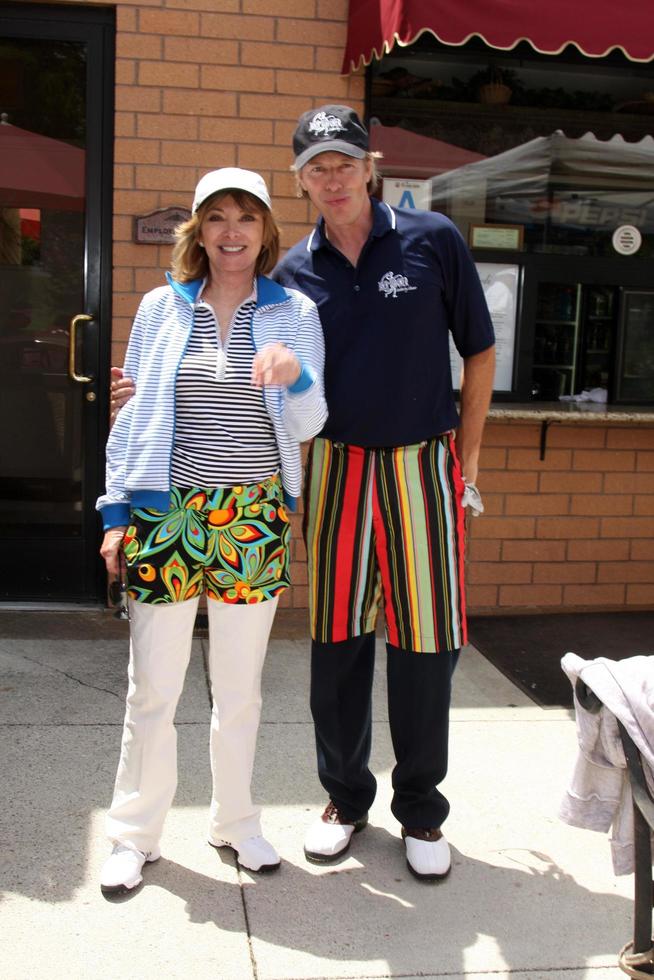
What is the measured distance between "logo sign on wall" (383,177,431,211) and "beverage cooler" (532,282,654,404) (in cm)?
76

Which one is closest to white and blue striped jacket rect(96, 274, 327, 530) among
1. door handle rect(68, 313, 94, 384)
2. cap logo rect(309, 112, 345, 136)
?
cap logo rect(309, 112, 345, 136)

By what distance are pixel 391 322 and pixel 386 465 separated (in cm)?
39

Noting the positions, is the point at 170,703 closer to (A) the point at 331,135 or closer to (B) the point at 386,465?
(B) the point at 386,465

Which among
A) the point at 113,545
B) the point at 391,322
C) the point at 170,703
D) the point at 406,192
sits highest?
the point at 406,192

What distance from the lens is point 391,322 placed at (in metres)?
2.96

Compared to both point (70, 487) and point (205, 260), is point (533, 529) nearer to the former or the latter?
point (70, 487)

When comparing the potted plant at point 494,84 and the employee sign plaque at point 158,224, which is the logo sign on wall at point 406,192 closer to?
the potted plant at point 494,84

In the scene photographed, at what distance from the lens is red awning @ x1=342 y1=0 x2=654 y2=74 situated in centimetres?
422

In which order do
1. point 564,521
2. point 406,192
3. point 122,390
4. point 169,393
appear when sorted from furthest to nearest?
point 564,521, point 406,192, point 122,390, point 169,393

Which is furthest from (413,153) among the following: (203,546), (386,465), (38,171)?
(203,546)

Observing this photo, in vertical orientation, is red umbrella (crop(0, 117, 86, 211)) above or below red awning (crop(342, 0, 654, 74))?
below

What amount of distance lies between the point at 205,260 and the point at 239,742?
1.29m

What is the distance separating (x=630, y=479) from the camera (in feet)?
18.4

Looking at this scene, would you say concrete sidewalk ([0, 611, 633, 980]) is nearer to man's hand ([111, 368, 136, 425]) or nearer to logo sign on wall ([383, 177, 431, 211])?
man's hand ([111, 368, 136, 425])
